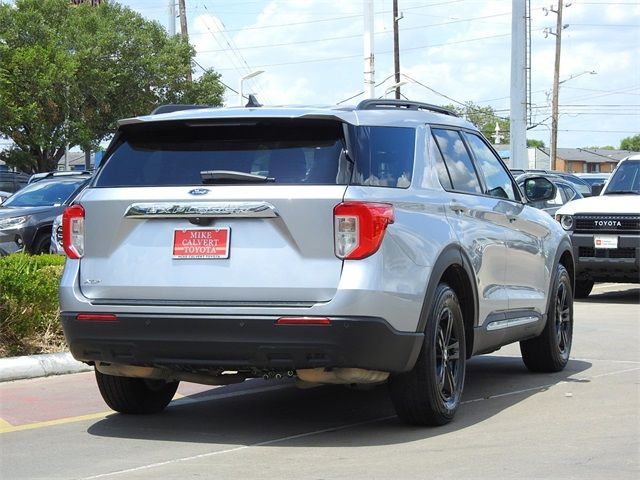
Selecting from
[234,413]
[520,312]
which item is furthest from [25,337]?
[520,312]

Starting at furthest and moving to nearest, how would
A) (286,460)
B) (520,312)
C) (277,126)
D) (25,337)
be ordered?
(25,337) < (520,312) < (277,126) < (286,460)

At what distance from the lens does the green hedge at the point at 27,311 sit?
9734 millimetres

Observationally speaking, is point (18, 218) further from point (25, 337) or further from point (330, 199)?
point (330, 199)

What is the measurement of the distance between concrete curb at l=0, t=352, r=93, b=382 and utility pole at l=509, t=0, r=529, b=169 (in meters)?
17.9

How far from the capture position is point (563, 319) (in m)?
9.59

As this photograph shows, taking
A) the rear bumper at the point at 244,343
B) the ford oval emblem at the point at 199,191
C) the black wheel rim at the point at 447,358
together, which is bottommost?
the black wheel rim at the point at 447,358

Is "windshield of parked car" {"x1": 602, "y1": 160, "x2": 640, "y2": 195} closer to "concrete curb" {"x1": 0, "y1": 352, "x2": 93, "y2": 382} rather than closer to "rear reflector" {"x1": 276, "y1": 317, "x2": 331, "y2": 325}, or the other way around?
"concrete curb" {"x1": 0, "y1": 352, "x2": 93, "y2": 382}

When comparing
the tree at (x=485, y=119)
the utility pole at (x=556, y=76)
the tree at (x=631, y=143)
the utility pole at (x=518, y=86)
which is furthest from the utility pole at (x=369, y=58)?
the tree at (x=631, y=143)

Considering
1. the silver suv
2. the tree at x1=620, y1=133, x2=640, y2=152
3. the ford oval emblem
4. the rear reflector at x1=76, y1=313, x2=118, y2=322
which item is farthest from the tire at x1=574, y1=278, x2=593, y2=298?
the tree at x1=620, y1=133, x2=640, y2=152

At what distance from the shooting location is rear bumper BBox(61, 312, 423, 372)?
6.09 metres

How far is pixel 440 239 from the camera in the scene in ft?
22.5

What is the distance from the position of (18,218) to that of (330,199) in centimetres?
1280

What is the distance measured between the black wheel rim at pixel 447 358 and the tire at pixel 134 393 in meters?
1.97

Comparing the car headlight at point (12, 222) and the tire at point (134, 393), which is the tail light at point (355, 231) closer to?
the tire at point (134, 393)
